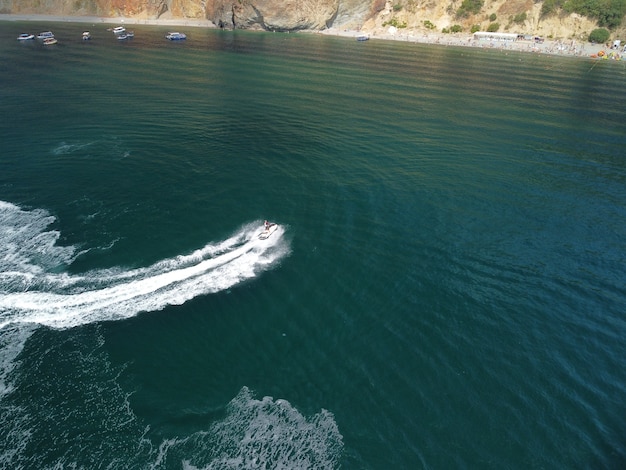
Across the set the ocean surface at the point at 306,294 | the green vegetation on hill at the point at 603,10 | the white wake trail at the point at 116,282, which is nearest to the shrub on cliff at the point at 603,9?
the green vegetation on hill at the point at 603,10

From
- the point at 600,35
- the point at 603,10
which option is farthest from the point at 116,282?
the point at 603,10

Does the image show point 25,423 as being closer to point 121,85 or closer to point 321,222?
point 321,222

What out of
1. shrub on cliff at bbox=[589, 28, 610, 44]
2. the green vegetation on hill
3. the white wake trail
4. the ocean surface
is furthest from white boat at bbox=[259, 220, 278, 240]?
the green vegetation on hill

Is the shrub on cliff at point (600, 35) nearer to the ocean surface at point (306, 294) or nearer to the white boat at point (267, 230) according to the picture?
the ocean surface at point (306, 294)

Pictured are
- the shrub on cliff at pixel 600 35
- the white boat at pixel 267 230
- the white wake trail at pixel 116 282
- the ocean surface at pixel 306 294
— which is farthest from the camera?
the shrub on cliff at pixel 600 35

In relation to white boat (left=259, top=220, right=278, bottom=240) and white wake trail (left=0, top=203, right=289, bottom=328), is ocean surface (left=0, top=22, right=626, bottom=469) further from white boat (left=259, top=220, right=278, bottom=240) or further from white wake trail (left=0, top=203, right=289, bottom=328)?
white boat (left=259, top=220, right=278, bottom=240)

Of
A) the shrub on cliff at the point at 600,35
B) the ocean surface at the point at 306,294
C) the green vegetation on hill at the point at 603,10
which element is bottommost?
the ocean surface at the point at 306,294
